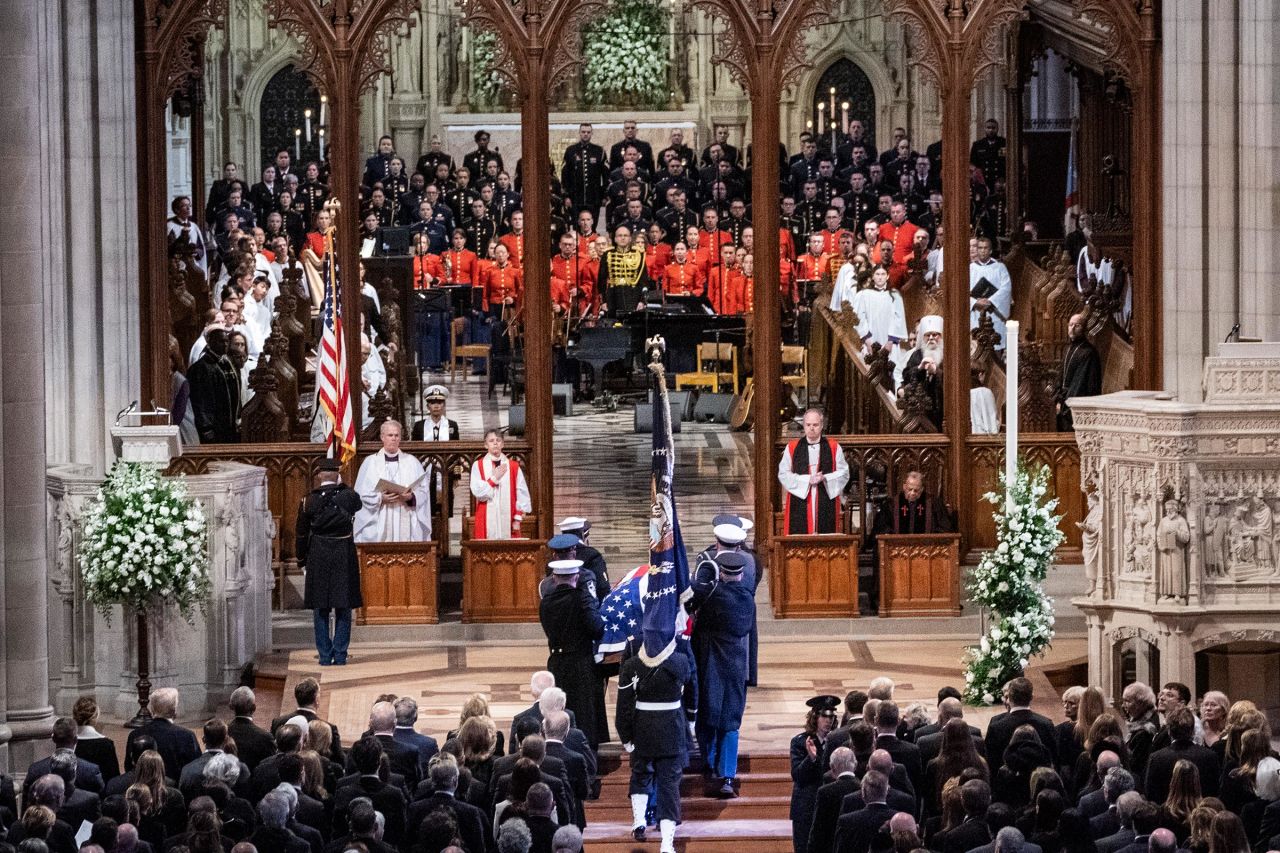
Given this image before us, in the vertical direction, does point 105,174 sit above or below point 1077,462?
above

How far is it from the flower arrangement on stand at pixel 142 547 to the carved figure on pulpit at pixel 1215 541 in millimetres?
6956

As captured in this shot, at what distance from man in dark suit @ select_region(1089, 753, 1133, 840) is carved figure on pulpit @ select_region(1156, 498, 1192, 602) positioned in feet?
14.1

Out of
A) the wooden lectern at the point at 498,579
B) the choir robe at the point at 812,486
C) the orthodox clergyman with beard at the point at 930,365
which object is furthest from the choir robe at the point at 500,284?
the choir robe at the point at 812,486

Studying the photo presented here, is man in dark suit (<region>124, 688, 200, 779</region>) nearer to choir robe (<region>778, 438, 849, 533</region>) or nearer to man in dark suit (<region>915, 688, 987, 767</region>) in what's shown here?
man in dark suit (<region>915, 688, 987, 767</region>)

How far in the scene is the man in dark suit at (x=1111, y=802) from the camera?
13086mm

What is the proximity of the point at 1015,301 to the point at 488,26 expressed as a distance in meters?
6.75

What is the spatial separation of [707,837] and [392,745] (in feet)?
8.55

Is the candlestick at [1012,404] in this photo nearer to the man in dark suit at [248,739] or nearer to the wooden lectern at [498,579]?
the wooden lectern at [498,579]

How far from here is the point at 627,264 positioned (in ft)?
93.1

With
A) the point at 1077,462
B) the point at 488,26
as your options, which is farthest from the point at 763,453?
the point at 488,26

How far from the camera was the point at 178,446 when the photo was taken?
1948 cm

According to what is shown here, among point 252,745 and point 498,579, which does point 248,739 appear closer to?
point 252,745

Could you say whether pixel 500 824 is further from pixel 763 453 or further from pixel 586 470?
pixel 586 470

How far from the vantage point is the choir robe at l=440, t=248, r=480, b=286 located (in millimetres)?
28312
